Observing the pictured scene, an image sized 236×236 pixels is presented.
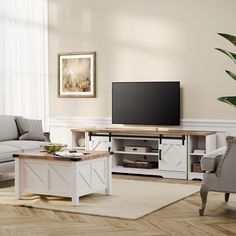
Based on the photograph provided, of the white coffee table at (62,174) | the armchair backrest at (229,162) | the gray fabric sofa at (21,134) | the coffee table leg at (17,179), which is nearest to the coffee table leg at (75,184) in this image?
the white coffee table at (62,174)

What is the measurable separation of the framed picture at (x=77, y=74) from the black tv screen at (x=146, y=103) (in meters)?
0.52

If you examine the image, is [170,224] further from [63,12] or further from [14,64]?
[63,12]

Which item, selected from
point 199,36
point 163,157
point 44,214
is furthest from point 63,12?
point 44,214

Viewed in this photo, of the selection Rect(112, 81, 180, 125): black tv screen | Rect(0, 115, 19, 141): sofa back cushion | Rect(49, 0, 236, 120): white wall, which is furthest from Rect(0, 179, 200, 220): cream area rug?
Rect(49, 0, 236, 120): white wall

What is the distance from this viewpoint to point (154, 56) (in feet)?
26.7

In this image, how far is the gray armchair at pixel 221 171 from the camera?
494cm

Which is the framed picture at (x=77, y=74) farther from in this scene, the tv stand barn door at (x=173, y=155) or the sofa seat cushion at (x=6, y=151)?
the sofa seat cushion at (x=6, y=151)

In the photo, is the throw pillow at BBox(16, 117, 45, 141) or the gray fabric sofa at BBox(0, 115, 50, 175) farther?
the throw pillow at BBox(16, 117, 45, 141)

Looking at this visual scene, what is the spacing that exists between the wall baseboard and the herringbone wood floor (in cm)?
227

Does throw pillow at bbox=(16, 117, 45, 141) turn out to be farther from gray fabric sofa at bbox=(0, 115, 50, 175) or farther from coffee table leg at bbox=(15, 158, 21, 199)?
coffee table leg at bbox=(15, 158, 21, 199)

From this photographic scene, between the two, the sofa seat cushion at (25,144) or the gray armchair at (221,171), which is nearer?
the gray armchair at (221,171)

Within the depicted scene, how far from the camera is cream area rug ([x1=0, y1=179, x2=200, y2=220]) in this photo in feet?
17.1

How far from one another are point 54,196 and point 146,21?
341 centimetres

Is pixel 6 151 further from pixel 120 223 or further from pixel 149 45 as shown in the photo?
pixel 149 45
